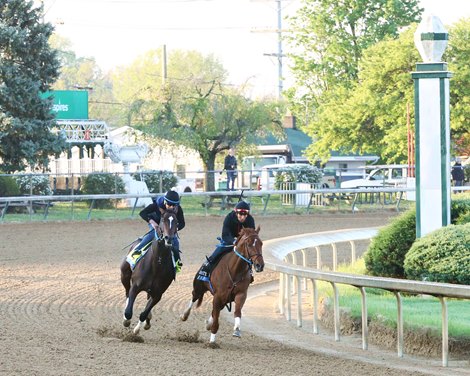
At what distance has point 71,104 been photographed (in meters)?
48.4

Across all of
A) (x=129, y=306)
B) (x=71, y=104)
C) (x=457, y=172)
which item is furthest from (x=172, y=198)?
(x=71, y=104)

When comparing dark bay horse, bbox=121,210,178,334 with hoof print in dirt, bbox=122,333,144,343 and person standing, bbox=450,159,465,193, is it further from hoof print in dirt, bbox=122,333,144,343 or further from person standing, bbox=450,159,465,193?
person standing, bbox=450,159,465,193

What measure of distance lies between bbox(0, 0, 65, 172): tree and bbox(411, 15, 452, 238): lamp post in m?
20.6

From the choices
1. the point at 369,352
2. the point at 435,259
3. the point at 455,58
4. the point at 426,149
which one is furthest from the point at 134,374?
the point at 455,58

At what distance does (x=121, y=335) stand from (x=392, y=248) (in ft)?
15.8

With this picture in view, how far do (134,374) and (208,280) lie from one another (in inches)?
126

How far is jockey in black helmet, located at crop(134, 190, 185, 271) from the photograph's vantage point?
40.3ft

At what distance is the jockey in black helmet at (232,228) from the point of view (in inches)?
488

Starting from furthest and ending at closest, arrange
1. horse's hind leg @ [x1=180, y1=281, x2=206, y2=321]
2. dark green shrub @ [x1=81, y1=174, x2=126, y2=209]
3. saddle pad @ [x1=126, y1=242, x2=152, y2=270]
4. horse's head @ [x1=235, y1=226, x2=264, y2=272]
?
dark green shrub @ [x1=81, y1=174, x2=126, y2=209] < horse's hind leg @ [x1=180, y1=281, x2=206, y2=321] < saddle pad @ [x1=126, y1=242, x2=152, y2=270] < horse's head @ [x1=235, y1=226, x2=264, y2=272]

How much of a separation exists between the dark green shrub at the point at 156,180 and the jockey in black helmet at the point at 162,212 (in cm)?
2295

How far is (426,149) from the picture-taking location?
15.3 meters

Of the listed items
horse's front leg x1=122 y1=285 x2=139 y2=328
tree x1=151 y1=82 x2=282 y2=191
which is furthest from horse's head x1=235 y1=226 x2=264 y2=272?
tree x1=151 y1=82 x2=282 y2=191

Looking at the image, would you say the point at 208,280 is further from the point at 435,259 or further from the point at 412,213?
the point at 412,213

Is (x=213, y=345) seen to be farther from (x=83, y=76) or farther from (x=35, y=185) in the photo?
(x=83, y=76)
